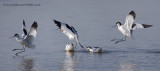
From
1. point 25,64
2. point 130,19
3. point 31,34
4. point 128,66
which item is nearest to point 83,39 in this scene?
point 130,19

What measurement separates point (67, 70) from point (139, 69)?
1823 millimetres

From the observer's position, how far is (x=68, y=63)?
48.7 feet

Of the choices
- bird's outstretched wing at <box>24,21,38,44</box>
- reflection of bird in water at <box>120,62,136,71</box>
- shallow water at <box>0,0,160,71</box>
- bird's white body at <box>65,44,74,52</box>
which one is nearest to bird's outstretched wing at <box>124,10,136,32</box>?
shallow water at <box>0,0,160,71</box>

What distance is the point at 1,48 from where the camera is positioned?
1772 centimetres

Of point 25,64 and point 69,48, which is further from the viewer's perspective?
point 69,48

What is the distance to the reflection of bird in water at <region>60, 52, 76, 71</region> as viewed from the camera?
544 inches

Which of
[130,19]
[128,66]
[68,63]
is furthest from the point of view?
[130,19]

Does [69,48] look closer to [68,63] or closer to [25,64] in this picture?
[68,63]

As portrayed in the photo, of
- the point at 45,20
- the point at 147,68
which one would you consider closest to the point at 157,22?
the point at 45,20

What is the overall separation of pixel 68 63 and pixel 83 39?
5.17 meters

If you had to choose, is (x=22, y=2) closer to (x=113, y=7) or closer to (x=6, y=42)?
(x=113, y=7)

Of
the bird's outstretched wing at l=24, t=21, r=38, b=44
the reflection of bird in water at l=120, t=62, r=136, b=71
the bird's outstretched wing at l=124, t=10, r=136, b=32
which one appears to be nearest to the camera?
the reflection of bird in water at l=120, t=62, r=136, b=71

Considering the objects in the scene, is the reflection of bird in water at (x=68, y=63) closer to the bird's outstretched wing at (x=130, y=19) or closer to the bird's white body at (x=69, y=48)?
the bird's white body at (x=69, y=48)

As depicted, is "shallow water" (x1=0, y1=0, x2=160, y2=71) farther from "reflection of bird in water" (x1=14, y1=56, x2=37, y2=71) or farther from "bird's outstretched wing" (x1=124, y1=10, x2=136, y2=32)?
"bird's outstretched wing" (x1=124, y1=10, x2=136, y2=32)
